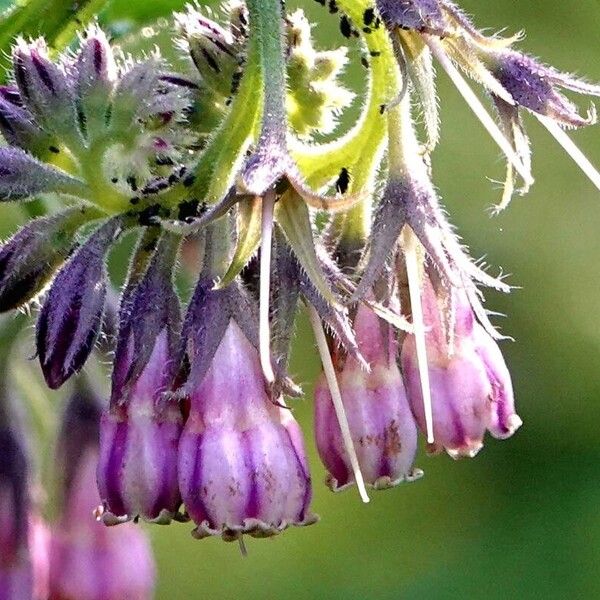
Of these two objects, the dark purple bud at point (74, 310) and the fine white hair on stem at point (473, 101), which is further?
the dark purple bud at point (74, 310)

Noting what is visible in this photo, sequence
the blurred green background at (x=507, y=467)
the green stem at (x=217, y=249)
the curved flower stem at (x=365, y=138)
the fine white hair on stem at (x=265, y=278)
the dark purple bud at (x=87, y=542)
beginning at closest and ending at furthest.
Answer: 1. the fine white hair on stem at (x=265, y=278)
2. the green stem at (x=217, y=249)
3. the curved flower stem at (x=365, y=138)
4. the dark purple bud at (x=87, y=542)
5. the blurred green background at (x=507, y=467)

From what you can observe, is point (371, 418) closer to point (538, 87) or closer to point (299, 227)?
point (299, 227)

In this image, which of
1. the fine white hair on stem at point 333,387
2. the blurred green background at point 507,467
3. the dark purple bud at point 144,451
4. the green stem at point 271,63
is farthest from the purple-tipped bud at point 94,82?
the blurred green background at point 507,467

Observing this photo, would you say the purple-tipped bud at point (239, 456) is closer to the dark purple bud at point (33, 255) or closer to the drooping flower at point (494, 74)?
the dark purple bud at point (33, 255)

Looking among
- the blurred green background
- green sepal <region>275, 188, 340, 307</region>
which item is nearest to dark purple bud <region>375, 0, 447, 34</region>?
green sepal <region>275, 188, 340, 307</region>

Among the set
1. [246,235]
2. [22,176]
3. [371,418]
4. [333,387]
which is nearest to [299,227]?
[246,235]

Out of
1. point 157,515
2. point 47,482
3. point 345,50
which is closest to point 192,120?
point 345,50
